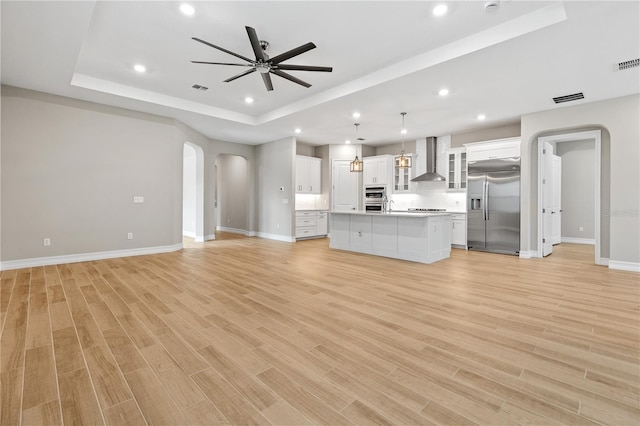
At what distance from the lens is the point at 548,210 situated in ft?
20.9

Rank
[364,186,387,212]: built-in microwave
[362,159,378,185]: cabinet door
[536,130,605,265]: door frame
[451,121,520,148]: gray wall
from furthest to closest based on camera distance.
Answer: [362,159,378,185]: cabinet door → [364,186,387,212]: built-in microwave → [451,121,520,148]: gray wall → [536,130,605,265]: door frame

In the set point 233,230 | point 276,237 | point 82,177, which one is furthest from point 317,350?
point 233,230

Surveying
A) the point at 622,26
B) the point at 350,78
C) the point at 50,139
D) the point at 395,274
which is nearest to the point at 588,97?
the point at 622,26

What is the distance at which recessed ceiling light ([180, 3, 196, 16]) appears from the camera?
3.04 m

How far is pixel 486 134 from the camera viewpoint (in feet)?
23.5

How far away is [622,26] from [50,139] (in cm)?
818

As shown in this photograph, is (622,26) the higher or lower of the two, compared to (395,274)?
higher

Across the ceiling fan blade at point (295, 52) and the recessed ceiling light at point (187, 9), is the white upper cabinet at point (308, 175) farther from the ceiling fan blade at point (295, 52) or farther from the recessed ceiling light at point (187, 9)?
the recessed ceiling light at point (187, 9)

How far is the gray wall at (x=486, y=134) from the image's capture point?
22.2 feet

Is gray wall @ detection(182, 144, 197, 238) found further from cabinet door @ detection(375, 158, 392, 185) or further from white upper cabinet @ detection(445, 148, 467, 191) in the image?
white upper cabinet @ detection(445, 148, 467, 191)

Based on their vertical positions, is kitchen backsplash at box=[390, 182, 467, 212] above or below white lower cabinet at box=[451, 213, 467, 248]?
above

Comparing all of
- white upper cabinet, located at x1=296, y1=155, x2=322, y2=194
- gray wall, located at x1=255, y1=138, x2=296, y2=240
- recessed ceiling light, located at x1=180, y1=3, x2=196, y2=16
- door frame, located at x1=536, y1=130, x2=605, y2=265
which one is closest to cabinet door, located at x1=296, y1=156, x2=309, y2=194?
white upper cabinet, located at x1=296, y1=155, x2=322, y2=194

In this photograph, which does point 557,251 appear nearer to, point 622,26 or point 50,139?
point 622,26

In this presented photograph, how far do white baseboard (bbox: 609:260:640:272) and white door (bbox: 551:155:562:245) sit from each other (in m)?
2.52
